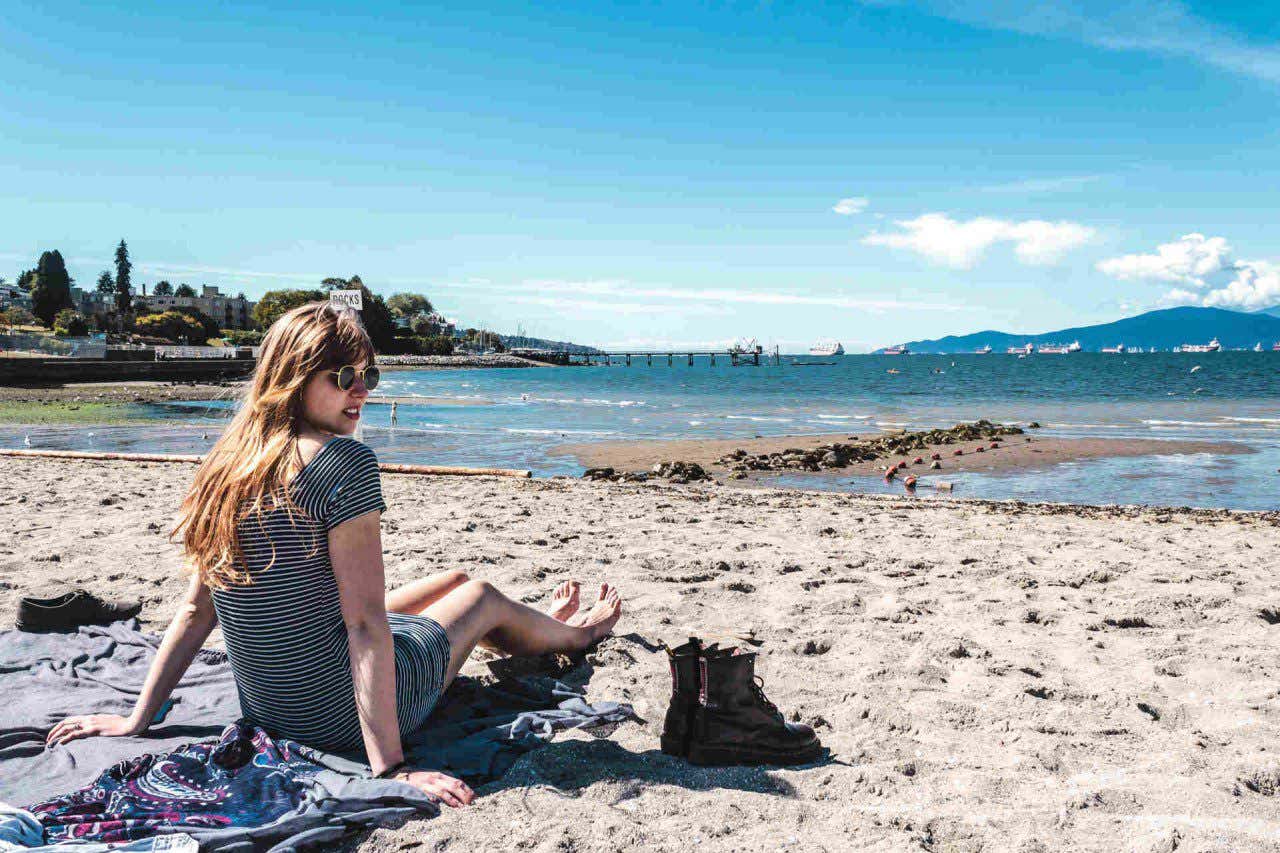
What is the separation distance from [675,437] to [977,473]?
28.7 ft

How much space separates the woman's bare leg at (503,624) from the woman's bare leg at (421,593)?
159mm

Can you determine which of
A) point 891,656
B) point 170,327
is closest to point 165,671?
point 891,656

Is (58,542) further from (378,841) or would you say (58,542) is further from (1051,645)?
(1051,645)

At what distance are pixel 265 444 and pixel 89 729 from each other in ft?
4.43

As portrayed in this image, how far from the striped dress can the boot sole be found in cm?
95

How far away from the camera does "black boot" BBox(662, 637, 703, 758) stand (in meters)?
3.06

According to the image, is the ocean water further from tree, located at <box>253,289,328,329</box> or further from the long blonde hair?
tree, located at <box>253,289,328,329</box>

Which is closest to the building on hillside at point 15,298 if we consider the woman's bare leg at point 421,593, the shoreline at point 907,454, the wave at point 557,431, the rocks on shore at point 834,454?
the wave at point 557,431

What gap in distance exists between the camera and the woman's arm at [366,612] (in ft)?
8.22

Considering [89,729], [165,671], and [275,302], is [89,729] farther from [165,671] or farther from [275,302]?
[275,302]

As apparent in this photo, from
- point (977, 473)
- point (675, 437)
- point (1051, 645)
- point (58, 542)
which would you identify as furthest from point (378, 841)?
point (675, 437)

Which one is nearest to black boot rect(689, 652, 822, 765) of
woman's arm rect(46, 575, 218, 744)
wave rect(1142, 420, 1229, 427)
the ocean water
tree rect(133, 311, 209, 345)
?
woman's arm rect(46, 575, 218, 744)

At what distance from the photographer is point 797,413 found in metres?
30.9

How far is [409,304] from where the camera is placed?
178000 mm
